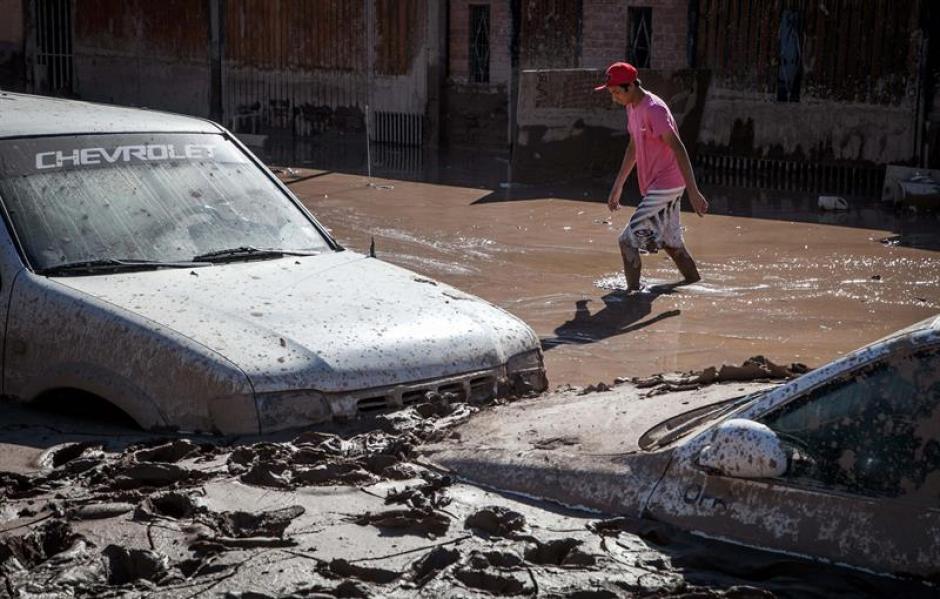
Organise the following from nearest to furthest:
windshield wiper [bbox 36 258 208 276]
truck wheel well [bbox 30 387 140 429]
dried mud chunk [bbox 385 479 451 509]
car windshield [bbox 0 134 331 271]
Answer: dried mud chunk [bbox 385 479 451 509] < truck wheel well [bbox 30 387 140 429] < windshield wiper [bbox 36 258 208 276] < car windshield [bbox 0 134 331 271]

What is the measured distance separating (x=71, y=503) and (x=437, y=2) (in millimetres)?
17419

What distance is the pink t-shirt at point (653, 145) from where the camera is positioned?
36.1 ft

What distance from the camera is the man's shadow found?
32.7 ft

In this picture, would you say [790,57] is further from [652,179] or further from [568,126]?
[652,179]

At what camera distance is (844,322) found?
1035cm

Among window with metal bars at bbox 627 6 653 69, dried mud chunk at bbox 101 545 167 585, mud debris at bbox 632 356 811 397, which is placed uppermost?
window with metal bars at bbox 627 6 653 69

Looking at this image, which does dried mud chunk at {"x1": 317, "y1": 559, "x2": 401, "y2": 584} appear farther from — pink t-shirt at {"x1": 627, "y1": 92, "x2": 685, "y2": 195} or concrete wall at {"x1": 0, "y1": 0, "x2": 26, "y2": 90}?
concrete wall at {"x1": 0, "y1": 0, "x2": 26, "y2": 90}

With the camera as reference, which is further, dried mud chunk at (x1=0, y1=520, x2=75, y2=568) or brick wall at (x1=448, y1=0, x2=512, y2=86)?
brick wall at (x1=448, y1=0, x2=512, y2=86)

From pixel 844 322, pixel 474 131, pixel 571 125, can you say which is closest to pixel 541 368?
pixel 844 322

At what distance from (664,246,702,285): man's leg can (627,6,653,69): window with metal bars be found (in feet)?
28.3

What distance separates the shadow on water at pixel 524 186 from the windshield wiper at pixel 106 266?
890cm

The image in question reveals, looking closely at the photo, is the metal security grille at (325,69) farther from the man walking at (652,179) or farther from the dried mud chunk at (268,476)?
the dried mud chunk at (268,476)

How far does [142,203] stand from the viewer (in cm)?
674

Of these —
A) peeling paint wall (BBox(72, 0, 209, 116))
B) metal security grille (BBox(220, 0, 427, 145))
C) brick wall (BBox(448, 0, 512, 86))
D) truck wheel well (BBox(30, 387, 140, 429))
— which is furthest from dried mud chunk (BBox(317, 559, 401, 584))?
peeling paint wall (BBox(72, 0, 209, 116))
